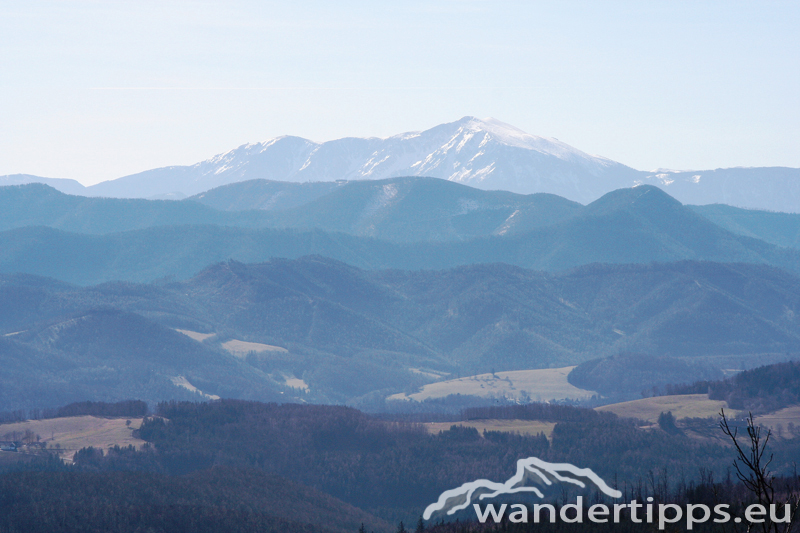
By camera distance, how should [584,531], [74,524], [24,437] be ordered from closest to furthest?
[584,531], [74,524], [24,437]

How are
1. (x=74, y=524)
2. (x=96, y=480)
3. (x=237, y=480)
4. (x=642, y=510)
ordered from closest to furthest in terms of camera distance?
(x=642, y=510) < (x=74, y=524) < (x=96, y=480) < (x=237, y=480)

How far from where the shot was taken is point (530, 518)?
4434 inches

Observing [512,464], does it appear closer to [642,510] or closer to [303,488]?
[303,488]

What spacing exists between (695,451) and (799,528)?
10160cm

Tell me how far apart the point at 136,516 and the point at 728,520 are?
73099 mm

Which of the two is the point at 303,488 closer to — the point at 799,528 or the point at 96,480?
the point at 96,480

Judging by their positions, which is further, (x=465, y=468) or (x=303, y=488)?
(x=465, y=468)

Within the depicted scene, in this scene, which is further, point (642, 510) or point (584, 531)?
point (642, 510)

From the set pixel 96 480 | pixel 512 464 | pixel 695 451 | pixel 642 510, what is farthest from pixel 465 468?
pixel 642 510

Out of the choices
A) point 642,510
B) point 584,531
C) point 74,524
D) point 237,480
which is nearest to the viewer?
point 584,531

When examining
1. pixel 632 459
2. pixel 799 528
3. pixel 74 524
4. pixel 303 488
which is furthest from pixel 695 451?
pixel 74 524

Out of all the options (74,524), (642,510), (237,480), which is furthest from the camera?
(237,480)

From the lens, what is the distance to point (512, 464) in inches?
7594

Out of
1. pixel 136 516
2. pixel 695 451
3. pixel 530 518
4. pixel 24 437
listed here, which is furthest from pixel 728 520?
pixel 24 437
